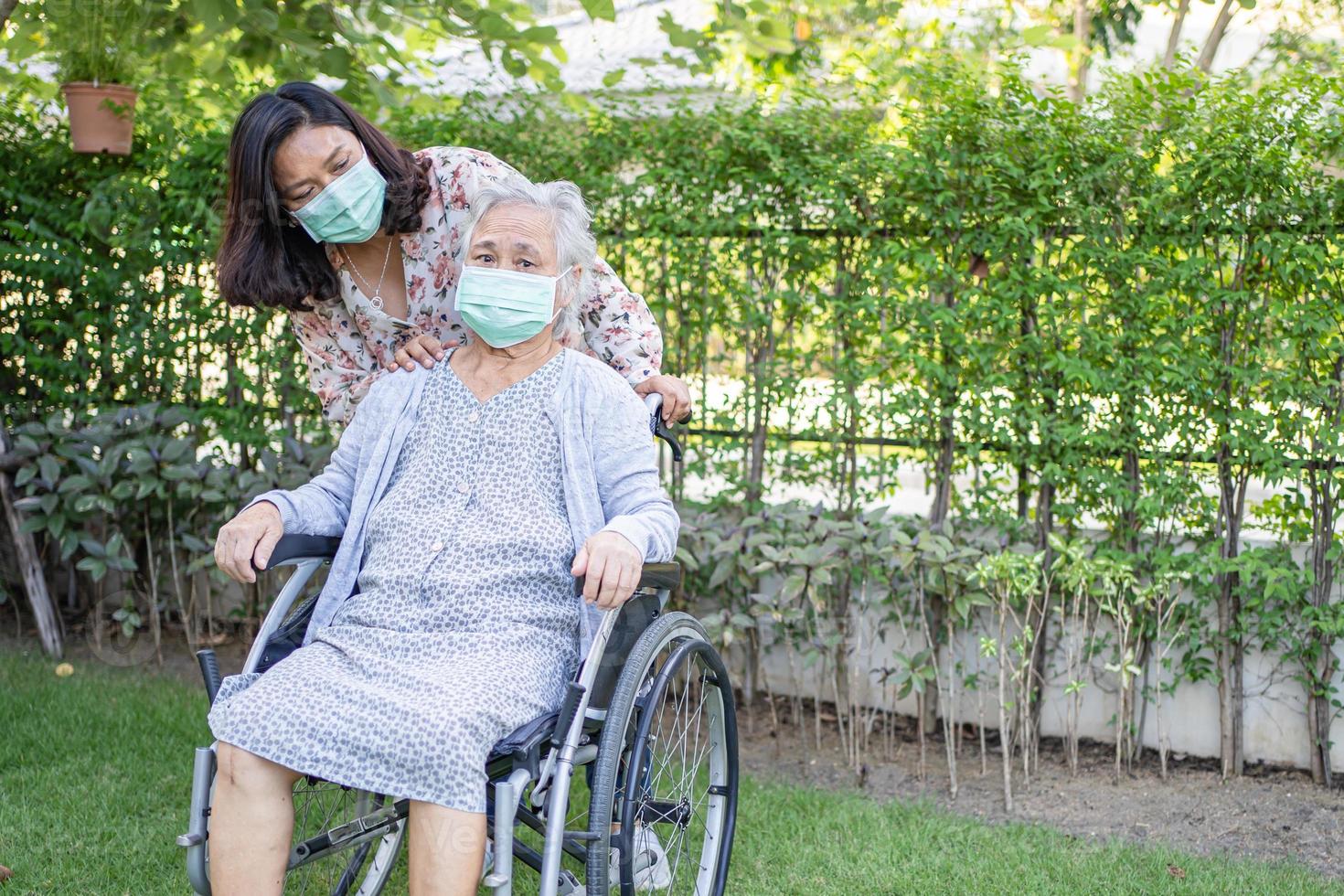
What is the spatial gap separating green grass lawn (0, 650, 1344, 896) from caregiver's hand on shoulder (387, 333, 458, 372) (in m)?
1.19

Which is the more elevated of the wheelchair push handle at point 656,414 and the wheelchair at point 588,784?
the wheelchair push handle at point 656,414

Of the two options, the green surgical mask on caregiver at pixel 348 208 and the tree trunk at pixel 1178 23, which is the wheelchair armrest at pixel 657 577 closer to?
the green surgical mask on caregiver at pixel 348 208

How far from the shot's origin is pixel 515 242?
7.33ft

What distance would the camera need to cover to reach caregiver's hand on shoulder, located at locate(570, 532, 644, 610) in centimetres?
192

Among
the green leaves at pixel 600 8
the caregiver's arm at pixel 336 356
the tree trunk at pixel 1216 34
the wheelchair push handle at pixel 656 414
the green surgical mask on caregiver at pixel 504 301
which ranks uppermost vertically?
the tree trunk at pixel 1216 34

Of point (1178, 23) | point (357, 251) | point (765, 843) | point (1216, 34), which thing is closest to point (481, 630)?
point (357, 251)

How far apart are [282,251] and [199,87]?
8.51ft

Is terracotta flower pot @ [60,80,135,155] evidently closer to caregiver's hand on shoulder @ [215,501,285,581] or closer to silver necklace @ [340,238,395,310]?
silver necklace @ [340,238,395,310]

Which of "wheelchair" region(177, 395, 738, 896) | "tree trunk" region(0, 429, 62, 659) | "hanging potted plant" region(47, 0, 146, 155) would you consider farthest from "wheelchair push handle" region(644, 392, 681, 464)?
"tree trunk" region(0, 429, 62, 659)

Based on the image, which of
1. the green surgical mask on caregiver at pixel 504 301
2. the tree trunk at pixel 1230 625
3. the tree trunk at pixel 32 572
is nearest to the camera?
the green surgical mask on caregiver at pixel 504 301

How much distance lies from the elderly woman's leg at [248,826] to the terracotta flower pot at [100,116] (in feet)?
10.0

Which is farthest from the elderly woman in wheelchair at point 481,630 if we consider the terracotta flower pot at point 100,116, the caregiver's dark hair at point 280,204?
the terracotta flower pot at point 100,116

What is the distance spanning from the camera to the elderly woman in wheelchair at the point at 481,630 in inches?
71.9

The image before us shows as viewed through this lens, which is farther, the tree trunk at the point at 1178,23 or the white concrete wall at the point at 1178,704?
the tree trunk at the point at 1178,23
